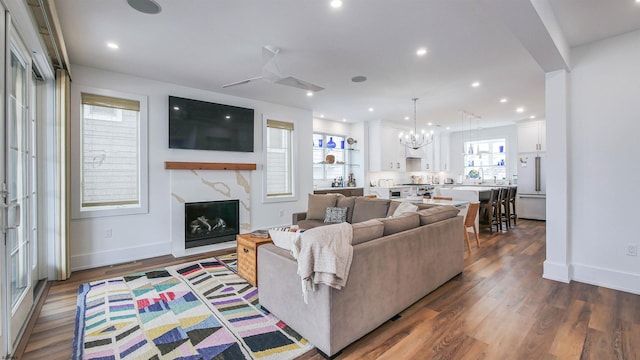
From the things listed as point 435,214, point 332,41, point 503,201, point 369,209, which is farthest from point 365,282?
point 503,201

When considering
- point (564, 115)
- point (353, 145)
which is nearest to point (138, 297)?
point (564, 115)

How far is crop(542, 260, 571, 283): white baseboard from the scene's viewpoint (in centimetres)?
327

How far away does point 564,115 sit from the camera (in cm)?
326

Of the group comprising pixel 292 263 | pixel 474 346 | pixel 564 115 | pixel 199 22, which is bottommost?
pixel 474 346

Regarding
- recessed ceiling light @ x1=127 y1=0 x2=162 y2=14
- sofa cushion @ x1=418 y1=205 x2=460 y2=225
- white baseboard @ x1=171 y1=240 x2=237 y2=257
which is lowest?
white baseboard @ x1=171 y1=240 x2=237 y2=257

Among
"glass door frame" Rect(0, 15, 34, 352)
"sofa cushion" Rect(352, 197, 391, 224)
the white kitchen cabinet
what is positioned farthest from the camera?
the white kitchen cabinet

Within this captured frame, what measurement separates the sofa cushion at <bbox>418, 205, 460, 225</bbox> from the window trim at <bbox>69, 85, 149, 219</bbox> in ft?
12.7

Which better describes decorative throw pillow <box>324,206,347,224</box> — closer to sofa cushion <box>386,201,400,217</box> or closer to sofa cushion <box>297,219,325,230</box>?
sofa cushion <box>297,219,325,230</box>

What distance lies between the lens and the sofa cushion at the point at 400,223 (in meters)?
2.53

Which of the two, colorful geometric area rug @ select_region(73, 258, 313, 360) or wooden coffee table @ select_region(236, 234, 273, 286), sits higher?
Result: wooden coffee table @ select_region(236, 234, 273, 286)

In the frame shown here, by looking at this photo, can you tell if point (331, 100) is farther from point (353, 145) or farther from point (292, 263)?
point (292, 263)

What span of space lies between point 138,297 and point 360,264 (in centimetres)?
235

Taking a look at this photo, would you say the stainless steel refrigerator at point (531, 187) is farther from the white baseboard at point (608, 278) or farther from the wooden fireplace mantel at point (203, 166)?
the wooden fireplace mantel at point (203, 166)

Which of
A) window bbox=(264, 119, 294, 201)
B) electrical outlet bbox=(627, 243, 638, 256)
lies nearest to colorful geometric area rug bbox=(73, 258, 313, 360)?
window bbox=(264, 119, 294, 201)
